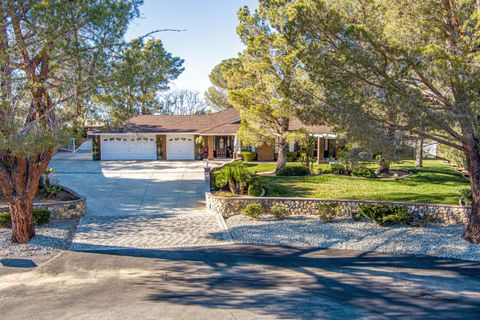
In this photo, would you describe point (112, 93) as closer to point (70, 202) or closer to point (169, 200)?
point (70, 202)

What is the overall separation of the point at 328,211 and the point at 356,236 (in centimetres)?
174

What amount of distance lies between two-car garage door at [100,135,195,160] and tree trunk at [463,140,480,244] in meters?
21.7

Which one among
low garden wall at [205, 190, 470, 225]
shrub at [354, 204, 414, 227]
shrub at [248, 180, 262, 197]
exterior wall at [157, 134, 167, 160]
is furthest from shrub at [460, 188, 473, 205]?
exterior wall at [157, 134, 167, 160]

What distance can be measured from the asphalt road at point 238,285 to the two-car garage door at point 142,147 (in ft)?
65.0

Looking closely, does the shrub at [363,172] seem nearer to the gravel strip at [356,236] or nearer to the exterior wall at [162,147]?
the gravel strip at [356,236]

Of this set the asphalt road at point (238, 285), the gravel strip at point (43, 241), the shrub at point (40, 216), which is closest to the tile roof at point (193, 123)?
the shrub at point (40, 216)

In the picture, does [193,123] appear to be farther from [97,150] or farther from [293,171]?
[293,171]

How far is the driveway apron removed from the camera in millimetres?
11695

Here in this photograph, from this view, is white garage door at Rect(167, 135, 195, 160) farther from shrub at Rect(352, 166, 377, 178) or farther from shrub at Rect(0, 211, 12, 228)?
shrub at Rect(0, 211, 12, 228)

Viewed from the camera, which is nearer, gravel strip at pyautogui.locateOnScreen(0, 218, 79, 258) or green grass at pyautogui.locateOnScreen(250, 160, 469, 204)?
gravel strip at pyautogui.locateOnScreen(0, 218, 79, 258)

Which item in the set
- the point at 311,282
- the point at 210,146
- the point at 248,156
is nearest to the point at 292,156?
the point at 248,156

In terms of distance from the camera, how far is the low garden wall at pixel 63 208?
1349cm

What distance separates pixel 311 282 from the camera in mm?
8664

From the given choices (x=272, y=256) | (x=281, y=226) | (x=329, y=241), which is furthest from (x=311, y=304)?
(x=281, y=226)
